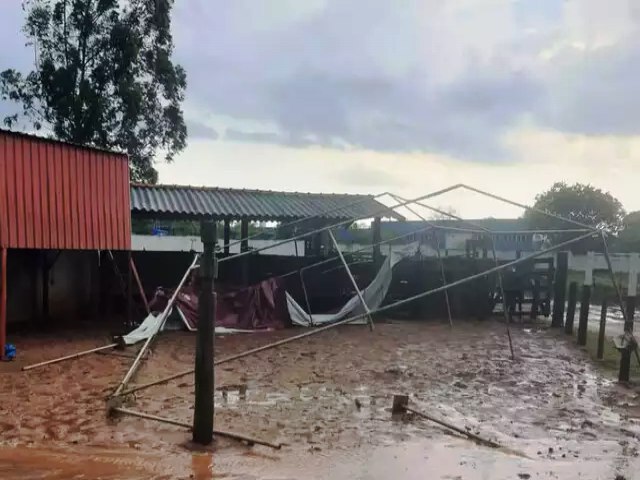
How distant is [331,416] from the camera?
23.3 ft

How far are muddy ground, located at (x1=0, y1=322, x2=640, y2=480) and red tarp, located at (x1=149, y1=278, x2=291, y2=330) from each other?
1.52 metres

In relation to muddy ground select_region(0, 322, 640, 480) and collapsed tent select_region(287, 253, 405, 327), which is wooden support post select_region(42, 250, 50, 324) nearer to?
muddy ground select_region(0, 322, 640, 480)

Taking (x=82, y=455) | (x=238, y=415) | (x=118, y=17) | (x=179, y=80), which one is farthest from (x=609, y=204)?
(x=82, y=455)

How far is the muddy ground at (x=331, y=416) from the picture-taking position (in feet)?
17.7

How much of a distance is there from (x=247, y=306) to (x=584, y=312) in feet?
23.2

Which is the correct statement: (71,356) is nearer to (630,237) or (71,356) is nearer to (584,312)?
(584,312)

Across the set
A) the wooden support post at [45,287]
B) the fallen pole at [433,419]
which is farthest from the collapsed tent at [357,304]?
the fallen pole at [433,419]

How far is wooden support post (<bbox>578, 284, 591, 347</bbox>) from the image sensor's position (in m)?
12.1

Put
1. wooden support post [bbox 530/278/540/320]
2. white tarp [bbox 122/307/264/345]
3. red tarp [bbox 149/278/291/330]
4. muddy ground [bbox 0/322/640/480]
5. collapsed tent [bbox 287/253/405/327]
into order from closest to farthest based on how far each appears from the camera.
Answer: muddy ground [bbox 0/322/640/480] < white tarp [bbox 122/307/264/345] < red tarp [bbox 149/278/291/330] < collapsed tent [bbox 287/253/405/327] < wooden support post [bbox 530/278/540/320]

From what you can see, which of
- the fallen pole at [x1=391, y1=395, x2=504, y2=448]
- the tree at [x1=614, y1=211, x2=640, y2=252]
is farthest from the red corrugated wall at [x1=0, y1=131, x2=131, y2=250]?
the tree at [x1=614, y1=211, x2=640, y2=252]

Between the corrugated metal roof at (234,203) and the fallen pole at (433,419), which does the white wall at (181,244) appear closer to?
the corrugated metal roof at (234,203)

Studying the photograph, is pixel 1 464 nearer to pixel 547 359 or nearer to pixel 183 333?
pixel 183 333

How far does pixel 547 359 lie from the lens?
11375 millimetres

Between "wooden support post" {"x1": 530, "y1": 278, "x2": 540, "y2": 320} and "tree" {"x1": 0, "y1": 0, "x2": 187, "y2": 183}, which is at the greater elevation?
"tree" {"x1": 0, "y1": 0, "x2": 187, "y2": 183}
